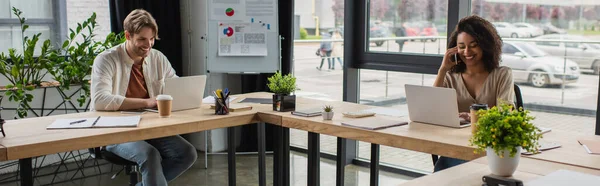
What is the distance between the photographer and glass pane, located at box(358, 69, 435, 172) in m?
4.98

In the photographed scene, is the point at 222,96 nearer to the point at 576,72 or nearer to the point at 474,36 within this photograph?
the point at 474,36

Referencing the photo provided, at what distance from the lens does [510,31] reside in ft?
14.3

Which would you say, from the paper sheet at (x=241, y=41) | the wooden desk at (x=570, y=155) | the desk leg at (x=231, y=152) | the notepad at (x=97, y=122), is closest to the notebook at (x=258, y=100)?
the desk leg at (x=231, y=152)

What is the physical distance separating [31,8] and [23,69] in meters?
0.71

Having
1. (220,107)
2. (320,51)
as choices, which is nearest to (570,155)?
(220,107)

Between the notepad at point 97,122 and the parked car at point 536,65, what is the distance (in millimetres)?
2542

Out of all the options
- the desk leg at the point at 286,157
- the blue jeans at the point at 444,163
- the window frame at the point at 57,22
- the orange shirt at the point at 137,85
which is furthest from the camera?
the window frame at the point at 57,22

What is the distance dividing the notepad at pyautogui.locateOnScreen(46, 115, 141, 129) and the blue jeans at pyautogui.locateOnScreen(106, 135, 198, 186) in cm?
21

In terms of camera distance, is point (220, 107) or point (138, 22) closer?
point (220, 107)

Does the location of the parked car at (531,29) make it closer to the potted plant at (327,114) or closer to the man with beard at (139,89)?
the potted plant at (327,114)

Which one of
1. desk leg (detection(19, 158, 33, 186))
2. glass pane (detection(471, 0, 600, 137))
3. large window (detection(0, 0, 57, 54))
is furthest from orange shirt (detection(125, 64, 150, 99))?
glass pane (detection(471, 0, 600, 137))

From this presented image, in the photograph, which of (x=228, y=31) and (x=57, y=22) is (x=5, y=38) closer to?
(x=57, y=22)

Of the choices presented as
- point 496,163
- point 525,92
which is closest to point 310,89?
point 525,92

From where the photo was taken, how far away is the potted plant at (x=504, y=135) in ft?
6.68
